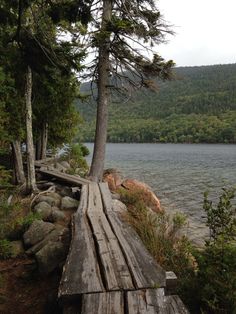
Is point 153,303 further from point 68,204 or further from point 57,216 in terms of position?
point 68,204

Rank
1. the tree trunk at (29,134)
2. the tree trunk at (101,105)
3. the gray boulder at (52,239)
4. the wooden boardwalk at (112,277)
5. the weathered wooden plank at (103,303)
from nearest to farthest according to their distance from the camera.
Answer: the weathered wooden plank at (103,303) → the wooden boardwalk at (112,277) → the gray boulder at (52,239) → the tree trunk at (29,134) → the tree trunk at (101,105)

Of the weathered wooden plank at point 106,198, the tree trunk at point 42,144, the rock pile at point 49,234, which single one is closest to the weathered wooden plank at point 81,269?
the rock pile at point 49,234

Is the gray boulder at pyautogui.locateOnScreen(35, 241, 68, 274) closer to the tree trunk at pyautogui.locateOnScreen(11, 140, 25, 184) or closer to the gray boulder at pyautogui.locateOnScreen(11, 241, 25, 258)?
the gray boulder at pyautogui.locateOnScreen(11, 241, 25, 258)

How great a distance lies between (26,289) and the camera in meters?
4.48

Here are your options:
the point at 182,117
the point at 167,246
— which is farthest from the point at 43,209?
the point at 182,117

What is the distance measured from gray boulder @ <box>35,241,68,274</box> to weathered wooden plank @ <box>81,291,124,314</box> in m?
2.01

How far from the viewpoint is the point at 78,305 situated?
9.80 ft

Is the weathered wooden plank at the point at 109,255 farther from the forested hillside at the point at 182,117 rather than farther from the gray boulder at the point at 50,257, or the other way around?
the forested hillside at the point at 182,117

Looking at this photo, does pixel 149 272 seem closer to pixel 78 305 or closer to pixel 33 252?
pixel 78 305

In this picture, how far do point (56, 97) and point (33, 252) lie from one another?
9.46 meters

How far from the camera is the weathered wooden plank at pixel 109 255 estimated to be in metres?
3.16

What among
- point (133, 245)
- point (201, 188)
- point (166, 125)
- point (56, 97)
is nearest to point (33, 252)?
point (133, 245)

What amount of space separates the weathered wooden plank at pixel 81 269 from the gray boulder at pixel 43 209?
86.2 inches

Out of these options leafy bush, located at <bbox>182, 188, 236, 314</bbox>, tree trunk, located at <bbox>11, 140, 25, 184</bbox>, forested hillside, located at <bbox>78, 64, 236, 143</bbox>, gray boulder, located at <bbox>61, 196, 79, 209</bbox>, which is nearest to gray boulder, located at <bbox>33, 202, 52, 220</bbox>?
gray boulder, located at <bbox>61, 196, 79, 209</bbox>
